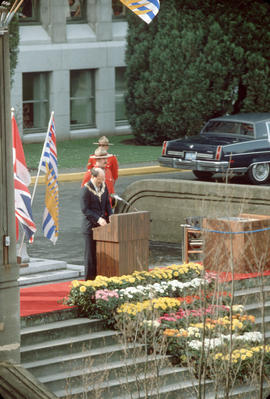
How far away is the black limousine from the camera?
2780cm

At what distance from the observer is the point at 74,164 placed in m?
31.6

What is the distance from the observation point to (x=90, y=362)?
43.2 ft

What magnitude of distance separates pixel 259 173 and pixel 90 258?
13.4m

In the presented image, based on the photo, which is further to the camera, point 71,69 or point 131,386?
point 71,69

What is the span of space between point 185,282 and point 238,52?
2134 cm

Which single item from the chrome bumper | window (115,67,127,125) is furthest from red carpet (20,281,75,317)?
window (115,67,127,125)

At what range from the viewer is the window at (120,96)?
137ft

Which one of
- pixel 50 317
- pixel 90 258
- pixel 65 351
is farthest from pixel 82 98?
pixel 65 351

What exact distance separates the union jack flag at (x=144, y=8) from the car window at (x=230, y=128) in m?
14.5

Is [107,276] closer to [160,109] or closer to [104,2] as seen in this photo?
[160,109]

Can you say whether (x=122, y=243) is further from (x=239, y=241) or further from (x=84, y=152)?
(x=84, y=152)

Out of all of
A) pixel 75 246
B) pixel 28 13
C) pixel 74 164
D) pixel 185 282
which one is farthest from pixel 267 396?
pixel 28 13

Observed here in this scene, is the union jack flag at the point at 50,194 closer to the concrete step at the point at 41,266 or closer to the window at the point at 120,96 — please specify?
the concrete step at the point at 41,266

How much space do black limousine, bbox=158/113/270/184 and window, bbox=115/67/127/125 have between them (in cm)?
1271
